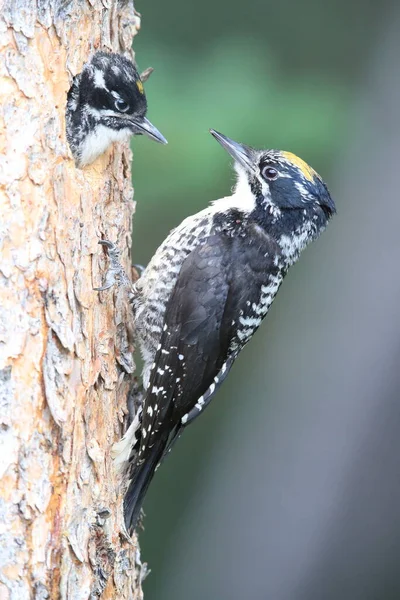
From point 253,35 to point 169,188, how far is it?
36.2 inches

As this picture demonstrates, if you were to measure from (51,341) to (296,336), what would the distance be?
7.11 ft

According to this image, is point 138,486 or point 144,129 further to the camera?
point 144,129

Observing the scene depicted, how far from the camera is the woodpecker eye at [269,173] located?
2742 mm

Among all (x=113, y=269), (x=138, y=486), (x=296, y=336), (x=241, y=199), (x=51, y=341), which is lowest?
(x=138, y=486)

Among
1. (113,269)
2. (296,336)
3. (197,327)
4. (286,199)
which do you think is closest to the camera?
(113,269)

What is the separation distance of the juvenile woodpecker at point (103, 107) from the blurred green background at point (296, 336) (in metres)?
0.89

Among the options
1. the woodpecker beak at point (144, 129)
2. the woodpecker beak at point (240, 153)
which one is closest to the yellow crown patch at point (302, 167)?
the woodpecker beak at point (240, 153)

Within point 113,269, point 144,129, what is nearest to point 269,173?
point 144,129

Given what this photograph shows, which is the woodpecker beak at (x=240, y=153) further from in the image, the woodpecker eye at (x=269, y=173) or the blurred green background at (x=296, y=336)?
the blurred green background at (x=296, y=336)

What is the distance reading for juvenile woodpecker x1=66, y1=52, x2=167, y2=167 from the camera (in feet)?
8.00

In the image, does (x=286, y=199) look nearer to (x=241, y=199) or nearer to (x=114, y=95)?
(x=241, y=199)

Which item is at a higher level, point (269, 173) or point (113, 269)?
point (269, 173)

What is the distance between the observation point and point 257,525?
393 centimetres

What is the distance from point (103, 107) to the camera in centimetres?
258
